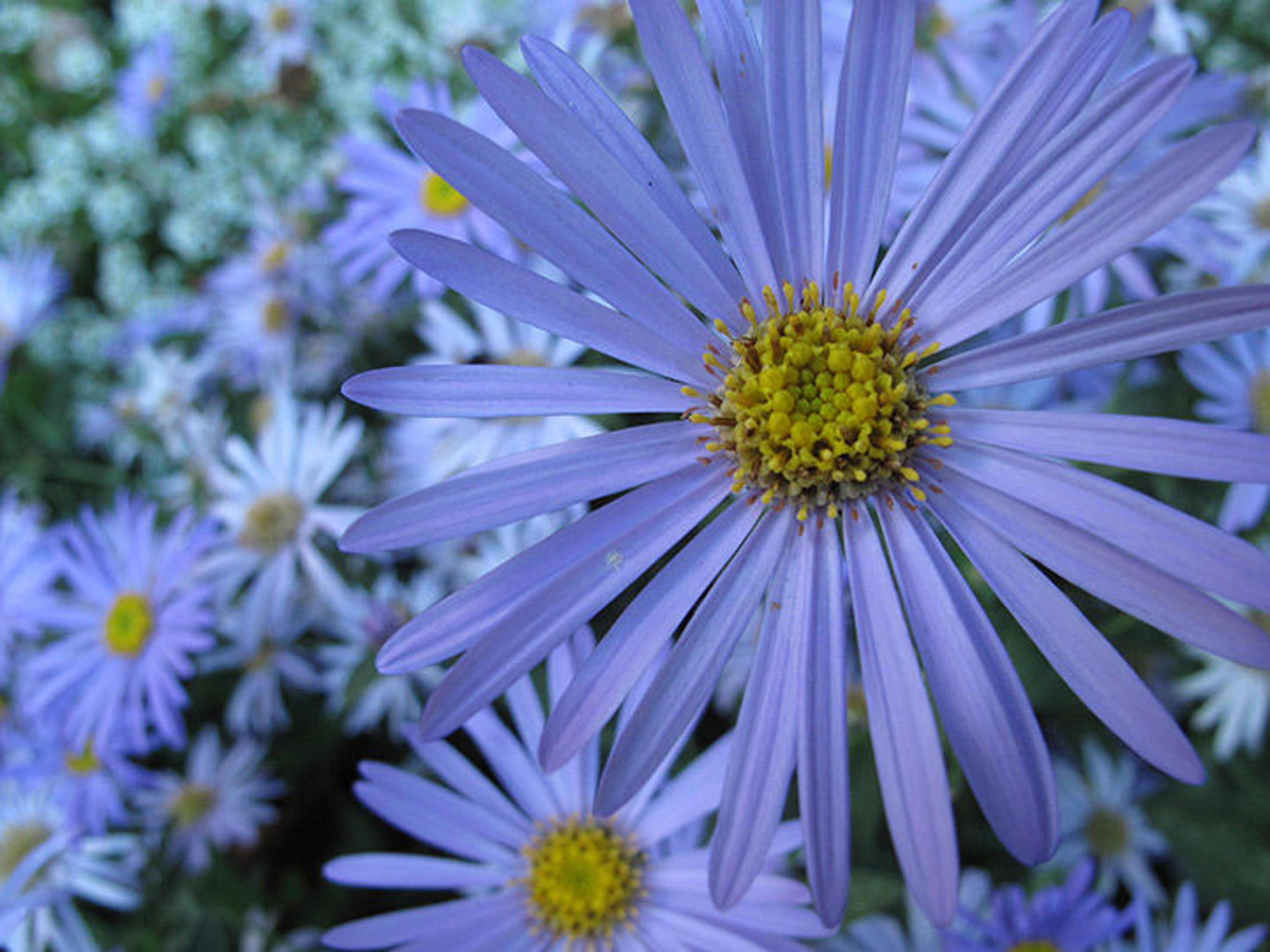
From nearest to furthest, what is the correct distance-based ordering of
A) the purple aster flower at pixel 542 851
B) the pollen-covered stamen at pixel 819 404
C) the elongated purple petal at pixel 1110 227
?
the elongated purple petal at pixel 1110 227 < the pollen-covered stamen at pixel 819 404 < the purple aster flower at pixel 542 851

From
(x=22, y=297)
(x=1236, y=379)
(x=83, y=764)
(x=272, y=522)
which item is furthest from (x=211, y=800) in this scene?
(x=1236, y=379)

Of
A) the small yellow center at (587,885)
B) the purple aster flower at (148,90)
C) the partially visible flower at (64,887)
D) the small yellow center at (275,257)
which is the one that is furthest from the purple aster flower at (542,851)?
the purple aster flower at (148,90)

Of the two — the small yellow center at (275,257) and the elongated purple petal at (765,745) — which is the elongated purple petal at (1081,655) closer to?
the elongated purple petal at (765,745)

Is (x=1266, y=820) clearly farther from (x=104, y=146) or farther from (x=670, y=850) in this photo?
(x=104, y=146)

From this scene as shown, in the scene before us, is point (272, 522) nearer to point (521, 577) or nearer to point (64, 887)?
point (64, 887)

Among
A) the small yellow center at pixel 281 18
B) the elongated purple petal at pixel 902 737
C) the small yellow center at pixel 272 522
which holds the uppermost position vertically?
the small yellow center at pixel 281 18

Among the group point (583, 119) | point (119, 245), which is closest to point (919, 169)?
point (583, 119)
